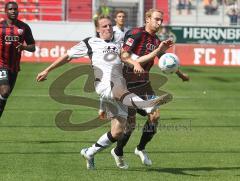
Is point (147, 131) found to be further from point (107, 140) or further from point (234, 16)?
point (234, 16)

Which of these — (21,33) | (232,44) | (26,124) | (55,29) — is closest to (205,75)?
(232,44)

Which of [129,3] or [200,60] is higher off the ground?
[129,3]

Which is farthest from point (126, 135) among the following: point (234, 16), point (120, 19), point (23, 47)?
point (234, 16)

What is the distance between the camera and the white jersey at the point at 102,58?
979cm

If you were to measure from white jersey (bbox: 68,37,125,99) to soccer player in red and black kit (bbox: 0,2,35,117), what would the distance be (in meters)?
2.99

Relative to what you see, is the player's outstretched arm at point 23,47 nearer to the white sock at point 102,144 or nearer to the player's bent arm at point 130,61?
the player's bent arm at point 130,61

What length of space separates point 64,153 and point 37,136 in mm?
2071

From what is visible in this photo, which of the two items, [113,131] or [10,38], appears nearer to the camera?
[113,131]

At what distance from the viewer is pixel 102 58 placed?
988 centimetres

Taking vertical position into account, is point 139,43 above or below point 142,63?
above

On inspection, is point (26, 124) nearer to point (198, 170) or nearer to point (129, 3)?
point (198, 170)

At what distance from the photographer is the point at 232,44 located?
3772cm

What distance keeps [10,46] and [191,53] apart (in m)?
23.4

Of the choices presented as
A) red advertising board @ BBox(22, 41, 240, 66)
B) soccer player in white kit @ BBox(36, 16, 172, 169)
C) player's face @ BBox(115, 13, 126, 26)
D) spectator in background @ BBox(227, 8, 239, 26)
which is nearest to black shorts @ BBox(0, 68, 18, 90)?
soccer player in white kit @ BBox(36, 16, 172, 169)
